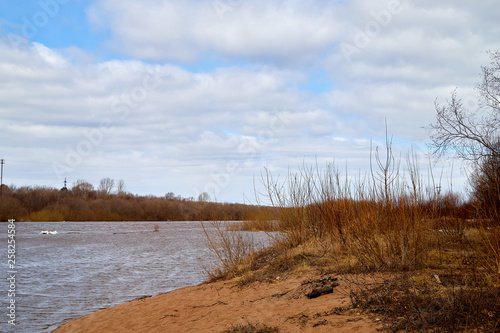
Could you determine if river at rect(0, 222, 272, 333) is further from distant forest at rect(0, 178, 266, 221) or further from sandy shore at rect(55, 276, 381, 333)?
distant forest at rect(0, 178, 266, 221)

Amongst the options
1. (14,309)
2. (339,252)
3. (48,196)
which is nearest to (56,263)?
(14,309)

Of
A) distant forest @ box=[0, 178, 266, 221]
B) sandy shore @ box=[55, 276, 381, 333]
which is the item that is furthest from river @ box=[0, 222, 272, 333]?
distant forest @ box=[0, 178, 266, 221]

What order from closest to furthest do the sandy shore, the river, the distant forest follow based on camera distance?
the sandy shore
the river
the distant forest

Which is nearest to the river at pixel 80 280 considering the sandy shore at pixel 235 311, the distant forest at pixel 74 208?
the sandy shore at pixel 235 311

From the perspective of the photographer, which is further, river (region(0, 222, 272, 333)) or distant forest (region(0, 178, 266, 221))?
distant forest (region(0, 178, 266, 221))

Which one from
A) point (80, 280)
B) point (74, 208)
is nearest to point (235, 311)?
point (80, 280)

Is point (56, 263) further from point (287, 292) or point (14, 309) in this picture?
point (287, 292)

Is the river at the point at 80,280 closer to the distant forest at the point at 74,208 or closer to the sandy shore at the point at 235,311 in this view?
the sandy shore at the point at 235,311

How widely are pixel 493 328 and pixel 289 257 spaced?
6324 millimetres

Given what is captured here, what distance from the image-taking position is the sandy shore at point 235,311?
17.0 ft

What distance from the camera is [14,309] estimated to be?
360 inches

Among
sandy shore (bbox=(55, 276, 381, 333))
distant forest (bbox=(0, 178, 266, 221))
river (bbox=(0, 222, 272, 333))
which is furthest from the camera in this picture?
distant forest (bbox=(0, 178, 266, 221))

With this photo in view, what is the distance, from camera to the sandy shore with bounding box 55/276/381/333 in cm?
518

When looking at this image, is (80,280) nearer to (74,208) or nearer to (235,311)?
(235,311)
